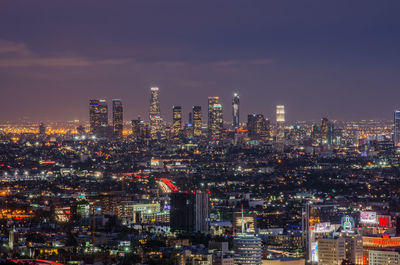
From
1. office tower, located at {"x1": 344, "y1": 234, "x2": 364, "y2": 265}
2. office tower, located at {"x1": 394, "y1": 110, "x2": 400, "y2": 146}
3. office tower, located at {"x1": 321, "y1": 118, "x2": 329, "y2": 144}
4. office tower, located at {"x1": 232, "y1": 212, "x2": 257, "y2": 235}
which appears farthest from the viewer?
office tower, located at {"x1": 321, "y1": 118, "x2": 329, "y2": 144}

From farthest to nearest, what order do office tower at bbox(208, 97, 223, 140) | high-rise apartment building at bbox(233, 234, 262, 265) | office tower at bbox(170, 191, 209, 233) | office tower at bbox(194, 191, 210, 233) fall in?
office tower at bbox(208, 97, 223, 140) → office tower at bbox(170, 191, 209, 233) → office tower at bbox(194, 191, 210, 233) → high-rise apartment building at bbox(233, 234, 262, 265)

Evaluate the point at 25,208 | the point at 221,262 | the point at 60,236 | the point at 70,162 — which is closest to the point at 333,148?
the point at 70,162

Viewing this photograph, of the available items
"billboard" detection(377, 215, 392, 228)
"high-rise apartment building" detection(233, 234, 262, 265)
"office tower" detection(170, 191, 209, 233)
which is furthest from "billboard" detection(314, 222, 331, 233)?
"office tower" detection(170, 191, 209, 233)

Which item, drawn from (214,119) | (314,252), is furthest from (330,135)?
(314,252)

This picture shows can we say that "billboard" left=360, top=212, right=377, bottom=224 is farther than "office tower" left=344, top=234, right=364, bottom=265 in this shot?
Yes

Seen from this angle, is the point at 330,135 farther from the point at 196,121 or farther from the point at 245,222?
the point at 245,222

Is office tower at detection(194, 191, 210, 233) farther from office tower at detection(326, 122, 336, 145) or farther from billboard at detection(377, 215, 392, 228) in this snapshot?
office tower at detection(326, 122, 336, 145)
